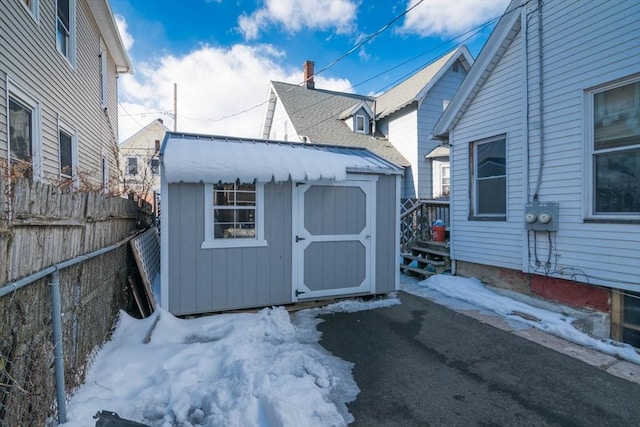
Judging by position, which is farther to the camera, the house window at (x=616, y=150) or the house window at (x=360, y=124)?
the house window at (x=360, y=124)

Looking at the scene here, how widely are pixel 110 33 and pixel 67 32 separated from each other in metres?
2.98

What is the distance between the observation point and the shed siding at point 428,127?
14148 mm

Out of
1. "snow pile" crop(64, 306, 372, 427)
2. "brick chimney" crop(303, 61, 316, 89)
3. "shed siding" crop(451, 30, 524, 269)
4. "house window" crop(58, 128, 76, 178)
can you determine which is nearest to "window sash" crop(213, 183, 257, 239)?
"snow pile" crop(64, 306, 372, 427)

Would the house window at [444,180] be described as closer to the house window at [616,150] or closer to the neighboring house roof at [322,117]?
the neighboring house roof at [322,117]

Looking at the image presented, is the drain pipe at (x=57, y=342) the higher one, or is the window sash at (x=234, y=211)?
the window sash at (x=234, y=211)

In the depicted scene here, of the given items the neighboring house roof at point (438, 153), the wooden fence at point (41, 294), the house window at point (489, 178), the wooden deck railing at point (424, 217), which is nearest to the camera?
the wooden fence at point (41, 294)

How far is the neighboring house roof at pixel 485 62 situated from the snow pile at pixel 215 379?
557 centimetres

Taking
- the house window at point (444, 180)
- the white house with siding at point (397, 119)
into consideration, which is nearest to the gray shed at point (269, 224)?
the house window at point (444, 180)

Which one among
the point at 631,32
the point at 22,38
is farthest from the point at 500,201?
the point at 22,38

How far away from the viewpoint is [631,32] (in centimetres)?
455

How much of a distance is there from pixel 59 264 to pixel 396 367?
3.18 meters

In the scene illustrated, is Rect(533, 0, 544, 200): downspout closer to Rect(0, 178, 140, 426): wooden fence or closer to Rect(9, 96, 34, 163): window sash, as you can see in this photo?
Rect(0, 178, 140, 426): wooden fence

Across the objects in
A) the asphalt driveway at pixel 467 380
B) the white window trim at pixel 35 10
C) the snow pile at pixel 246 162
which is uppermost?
the white window trim at pixel 35 10

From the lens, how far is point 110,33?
32.5ft
